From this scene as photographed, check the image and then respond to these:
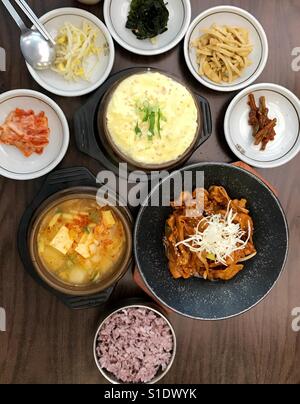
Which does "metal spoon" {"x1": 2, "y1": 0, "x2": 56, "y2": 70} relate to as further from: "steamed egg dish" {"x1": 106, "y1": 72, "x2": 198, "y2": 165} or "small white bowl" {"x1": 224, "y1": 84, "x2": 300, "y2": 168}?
"small white bowl" {"x1": 224, "y1": 84, "x2": 300, "y2": 168}

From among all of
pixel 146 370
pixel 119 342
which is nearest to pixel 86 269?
pixel 119 342

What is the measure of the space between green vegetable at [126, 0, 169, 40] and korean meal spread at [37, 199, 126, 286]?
758mm

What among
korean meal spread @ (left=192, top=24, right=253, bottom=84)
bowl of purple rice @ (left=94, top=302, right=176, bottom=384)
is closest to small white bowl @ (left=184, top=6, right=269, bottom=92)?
korean meal spread @ (left=192, top=24, right=253, bottom=84)

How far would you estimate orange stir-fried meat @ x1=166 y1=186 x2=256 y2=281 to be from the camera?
2018 millimetres

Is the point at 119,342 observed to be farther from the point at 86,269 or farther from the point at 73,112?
the point at 73,112

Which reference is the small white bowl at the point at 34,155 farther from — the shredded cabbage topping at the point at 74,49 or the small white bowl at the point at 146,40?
the small white bowl at the point at 146,40

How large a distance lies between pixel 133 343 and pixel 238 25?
148 cm

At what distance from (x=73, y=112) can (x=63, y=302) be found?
32.4 inches

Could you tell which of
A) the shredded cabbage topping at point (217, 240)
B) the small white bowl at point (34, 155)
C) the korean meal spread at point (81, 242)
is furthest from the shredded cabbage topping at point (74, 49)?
the shredded cabbage topping at point (217, 240)

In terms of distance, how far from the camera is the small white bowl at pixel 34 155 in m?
2.08

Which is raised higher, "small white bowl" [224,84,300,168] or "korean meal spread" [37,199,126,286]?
"small white bowl" [224,84,300,168]

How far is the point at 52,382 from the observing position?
2271 mm

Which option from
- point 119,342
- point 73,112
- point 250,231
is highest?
point 73,112
